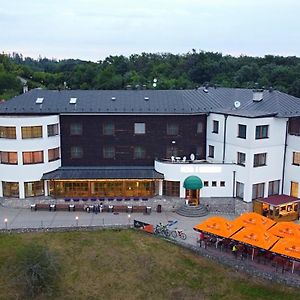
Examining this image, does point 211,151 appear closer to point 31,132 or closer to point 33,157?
point 33,157

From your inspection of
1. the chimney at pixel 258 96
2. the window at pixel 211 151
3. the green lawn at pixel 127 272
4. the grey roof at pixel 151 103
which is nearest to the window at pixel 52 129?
the grey roof at pixel 151 103

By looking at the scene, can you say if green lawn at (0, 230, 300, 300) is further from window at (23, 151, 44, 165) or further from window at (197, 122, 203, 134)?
window at (197, 122, 203, 134)

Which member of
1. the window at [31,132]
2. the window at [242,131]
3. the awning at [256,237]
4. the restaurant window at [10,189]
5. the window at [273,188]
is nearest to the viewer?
the awning at [256,237]

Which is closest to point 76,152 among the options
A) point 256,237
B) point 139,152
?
point 139,152

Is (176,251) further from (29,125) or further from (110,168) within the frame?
(29,125)

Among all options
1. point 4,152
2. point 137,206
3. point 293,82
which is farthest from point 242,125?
point 293,82

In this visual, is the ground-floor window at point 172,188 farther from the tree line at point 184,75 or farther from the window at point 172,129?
the tree line at point 184,75

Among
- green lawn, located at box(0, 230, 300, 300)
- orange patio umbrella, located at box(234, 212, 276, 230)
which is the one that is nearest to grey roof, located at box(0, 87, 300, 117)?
orange patio umbrella, located at box(234, 212, 276, 230)
